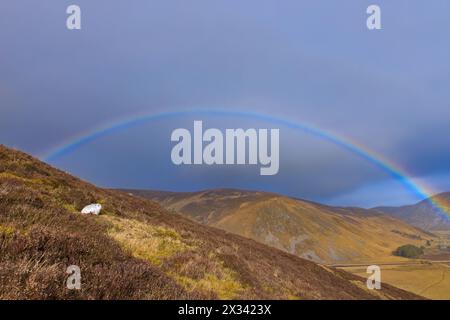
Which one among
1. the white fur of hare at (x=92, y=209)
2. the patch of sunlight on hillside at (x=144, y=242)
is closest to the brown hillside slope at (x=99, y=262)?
the patch of sunlight on hillside at (x=144, y=242)

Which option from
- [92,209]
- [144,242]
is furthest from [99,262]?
[92,209]

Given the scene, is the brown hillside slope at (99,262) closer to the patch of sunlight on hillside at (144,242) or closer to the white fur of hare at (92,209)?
the patch of sunlight on hillside at (144,242)

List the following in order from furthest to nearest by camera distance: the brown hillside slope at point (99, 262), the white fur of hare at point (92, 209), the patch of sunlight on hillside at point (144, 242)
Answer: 1. the white fur of hare at point (92, 209)
2. the patch of sunlight on hillside at point (144, 242)
3. the brown hillside slope at point (99, 262)

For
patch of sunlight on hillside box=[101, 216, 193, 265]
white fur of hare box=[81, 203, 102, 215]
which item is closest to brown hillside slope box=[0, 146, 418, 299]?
patch of sunlight on hillside box=[101, 216, 193, 265]

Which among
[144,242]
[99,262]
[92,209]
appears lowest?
[99,262]

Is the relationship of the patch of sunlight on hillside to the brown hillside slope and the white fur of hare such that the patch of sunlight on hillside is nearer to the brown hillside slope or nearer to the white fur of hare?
the brown hillside slope

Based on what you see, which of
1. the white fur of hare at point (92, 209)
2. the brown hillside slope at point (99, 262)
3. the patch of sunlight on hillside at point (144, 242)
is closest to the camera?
the brown hillside slope at point (99, 262)

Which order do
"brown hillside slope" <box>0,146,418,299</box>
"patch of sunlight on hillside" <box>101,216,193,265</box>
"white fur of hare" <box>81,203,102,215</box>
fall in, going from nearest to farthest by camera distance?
1. "brown hillside slope" <box>0,146,418,299</box>
2. "patch of sunlight on hillside" <box>101,216,193,265</box>
3. "white fur of hare" <box>81,203,102,215</box>

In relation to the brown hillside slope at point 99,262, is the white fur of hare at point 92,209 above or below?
above

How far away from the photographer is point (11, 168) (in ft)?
59.0

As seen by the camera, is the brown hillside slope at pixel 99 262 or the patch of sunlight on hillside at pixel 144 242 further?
the patch of sunlight on hillside at pixel 144 242

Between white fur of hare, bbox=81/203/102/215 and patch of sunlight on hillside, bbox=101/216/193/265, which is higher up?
white fur of hare, bbox=81/203/102/215

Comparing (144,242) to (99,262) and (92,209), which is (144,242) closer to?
(99,262)

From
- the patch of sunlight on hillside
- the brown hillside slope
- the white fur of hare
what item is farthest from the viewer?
the white fur of hare
